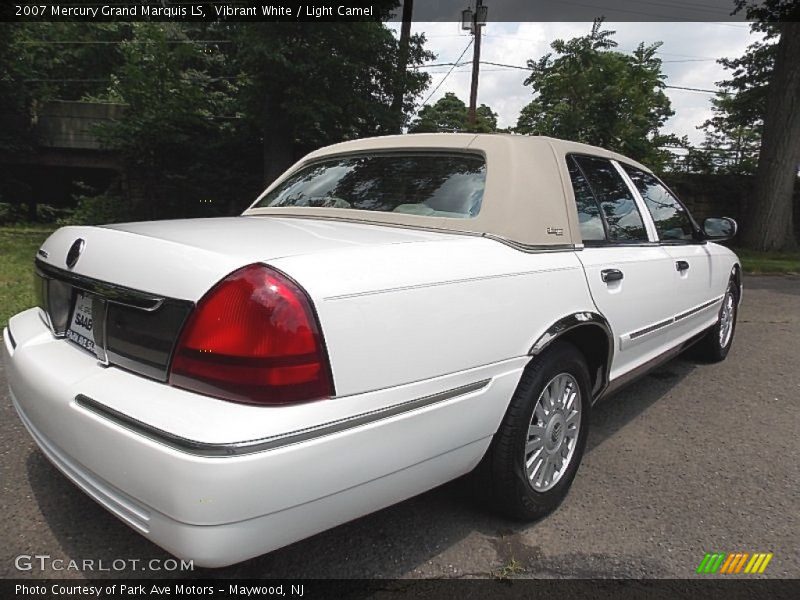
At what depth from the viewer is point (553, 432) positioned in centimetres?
243

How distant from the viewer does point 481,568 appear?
2.07 m

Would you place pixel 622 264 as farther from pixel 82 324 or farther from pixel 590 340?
pixel 82 324

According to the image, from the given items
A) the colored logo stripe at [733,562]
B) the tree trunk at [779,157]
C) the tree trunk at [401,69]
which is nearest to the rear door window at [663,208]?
the colored logo stripe at [733,562]

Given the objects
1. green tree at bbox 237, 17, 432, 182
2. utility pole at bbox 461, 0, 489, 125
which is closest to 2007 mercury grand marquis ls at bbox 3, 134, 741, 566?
green tree at bbox 237, 17, 432, 182

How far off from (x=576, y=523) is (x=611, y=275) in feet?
3.78

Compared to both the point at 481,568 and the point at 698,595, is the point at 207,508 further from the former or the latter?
the point at 698,595

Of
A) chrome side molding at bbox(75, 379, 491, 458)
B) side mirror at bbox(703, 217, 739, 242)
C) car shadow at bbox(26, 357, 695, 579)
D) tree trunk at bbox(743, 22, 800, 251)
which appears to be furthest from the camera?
tree trunk at bbox(743, 22, 800, 251)

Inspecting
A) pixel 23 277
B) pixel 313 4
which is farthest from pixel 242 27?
pixel 23 277

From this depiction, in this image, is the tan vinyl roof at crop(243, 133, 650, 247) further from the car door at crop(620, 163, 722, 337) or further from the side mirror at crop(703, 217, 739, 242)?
the side mirror at crop(703, 217, 739, 242)

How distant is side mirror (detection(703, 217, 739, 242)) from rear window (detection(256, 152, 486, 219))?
2420mm

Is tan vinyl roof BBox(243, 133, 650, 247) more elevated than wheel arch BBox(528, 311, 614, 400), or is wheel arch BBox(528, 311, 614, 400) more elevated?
tan vinyl roof BBox(243, 133, 650, 247)

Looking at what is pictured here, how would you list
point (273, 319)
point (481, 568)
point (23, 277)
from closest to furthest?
point (273, 319)
point (481, 568)
point (23, 277)

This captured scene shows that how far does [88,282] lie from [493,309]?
142cm
